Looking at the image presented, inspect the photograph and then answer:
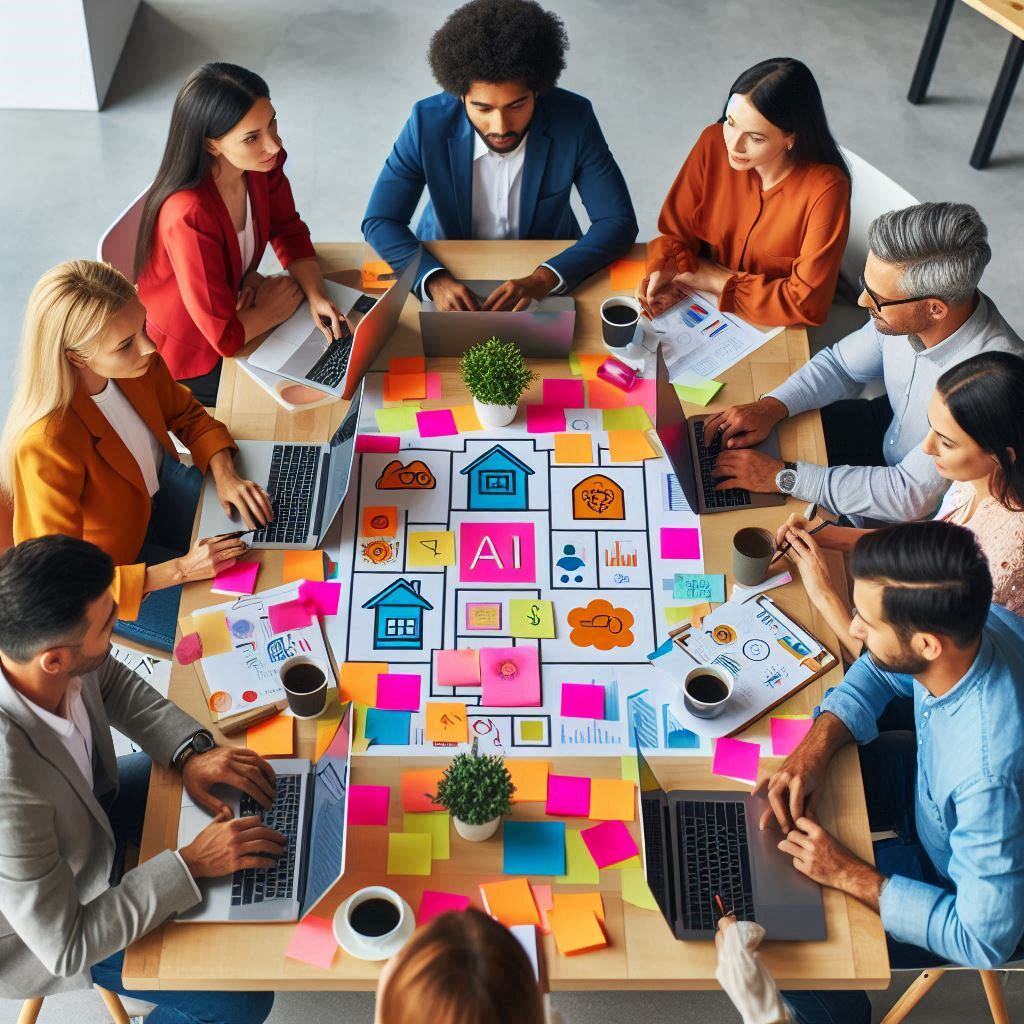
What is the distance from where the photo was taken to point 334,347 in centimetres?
279

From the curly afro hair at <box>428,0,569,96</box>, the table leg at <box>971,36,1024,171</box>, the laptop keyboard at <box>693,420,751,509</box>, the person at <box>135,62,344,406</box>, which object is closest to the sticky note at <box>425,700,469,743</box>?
the laptop keyboard at <box>693,420,751,509</box>

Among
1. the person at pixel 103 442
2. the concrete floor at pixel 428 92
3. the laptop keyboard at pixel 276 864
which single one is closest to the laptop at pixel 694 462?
the person at pixel 103 442

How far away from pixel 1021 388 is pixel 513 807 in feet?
→ 4.13

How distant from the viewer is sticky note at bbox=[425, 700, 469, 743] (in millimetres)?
2129

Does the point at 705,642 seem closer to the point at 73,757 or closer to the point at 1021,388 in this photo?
the point at 1021,388

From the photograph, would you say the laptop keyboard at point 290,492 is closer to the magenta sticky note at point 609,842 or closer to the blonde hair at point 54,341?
the blonde hair at point 54,341

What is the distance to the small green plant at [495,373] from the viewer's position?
8.26 ft

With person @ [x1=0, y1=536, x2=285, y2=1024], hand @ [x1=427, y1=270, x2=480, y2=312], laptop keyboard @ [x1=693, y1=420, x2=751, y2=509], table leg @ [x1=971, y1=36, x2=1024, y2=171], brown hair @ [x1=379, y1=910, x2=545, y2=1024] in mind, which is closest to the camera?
brown hair @ [x1=379, y1=910, x2=545, y2=1024]

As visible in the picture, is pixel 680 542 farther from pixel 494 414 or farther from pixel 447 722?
pixel 447 722

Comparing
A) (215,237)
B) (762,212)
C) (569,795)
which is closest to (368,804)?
(569,795)

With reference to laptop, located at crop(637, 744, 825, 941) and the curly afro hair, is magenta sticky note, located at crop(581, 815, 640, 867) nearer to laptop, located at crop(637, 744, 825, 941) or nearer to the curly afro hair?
laptop, located at crop(637, 744, 825, 941)

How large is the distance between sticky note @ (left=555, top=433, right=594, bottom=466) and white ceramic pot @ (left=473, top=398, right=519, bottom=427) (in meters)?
0.12

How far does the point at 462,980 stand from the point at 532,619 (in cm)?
101

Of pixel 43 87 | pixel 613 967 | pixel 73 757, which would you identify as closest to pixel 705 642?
pixel 613 967
